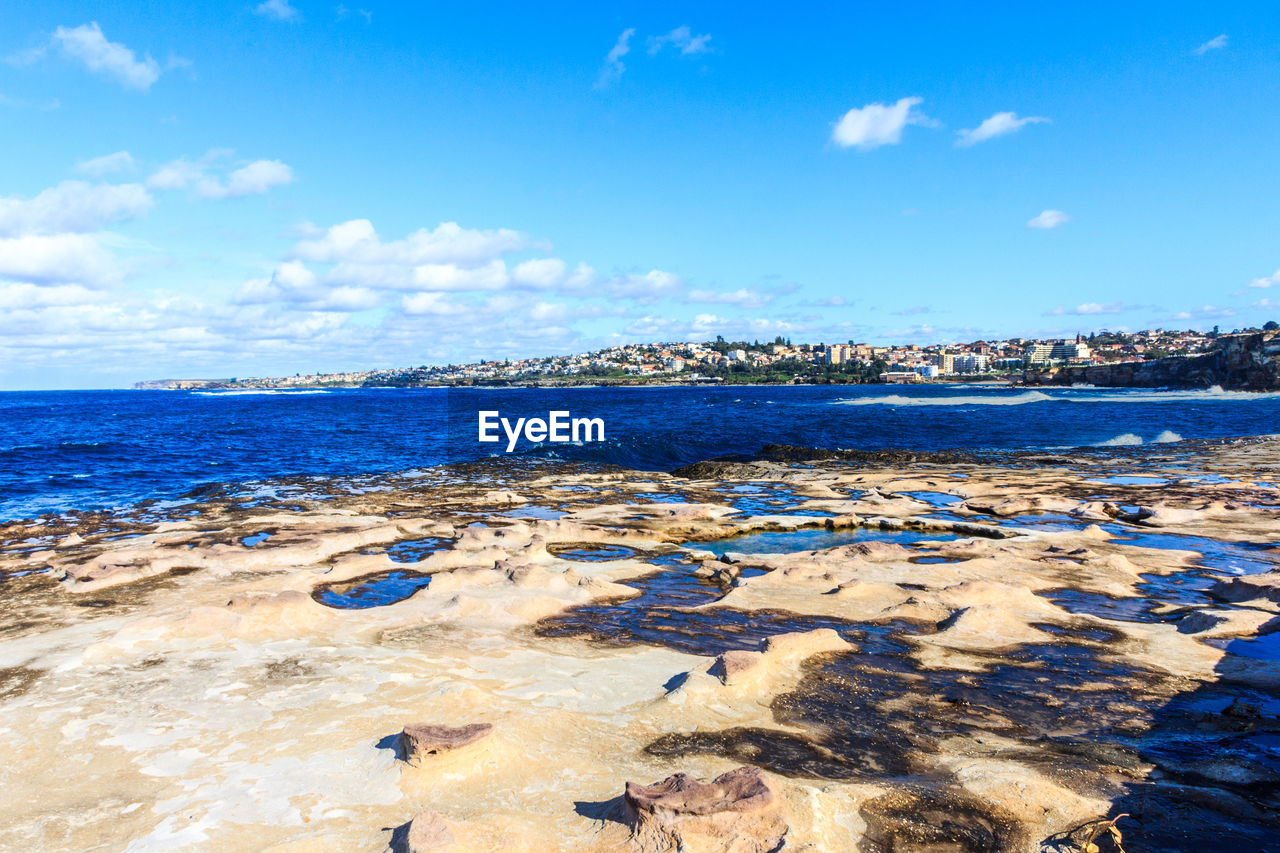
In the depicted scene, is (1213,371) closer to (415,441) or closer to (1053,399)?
(1053,399)

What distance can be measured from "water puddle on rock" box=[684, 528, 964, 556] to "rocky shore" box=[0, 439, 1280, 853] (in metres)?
0.18

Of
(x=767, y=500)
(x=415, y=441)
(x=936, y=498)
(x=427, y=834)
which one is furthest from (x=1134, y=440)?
(x=427, y=834)

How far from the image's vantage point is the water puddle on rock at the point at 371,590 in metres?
13.1

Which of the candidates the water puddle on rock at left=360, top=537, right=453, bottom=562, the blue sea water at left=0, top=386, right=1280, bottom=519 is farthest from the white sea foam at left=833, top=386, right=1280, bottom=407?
the water puddle on rock at left=360, top=537, right=453, bottom=562

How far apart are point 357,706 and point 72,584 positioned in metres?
9.88

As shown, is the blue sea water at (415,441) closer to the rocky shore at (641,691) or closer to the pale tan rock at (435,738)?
the rocky shore at (641,691)

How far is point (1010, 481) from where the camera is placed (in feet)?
90.1

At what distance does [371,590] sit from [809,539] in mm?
11018

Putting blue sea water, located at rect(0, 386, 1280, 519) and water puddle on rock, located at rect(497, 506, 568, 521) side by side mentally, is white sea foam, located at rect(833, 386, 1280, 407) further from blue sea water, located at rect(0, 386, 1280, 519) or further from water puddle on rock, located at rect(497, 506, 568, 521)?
water puddle on rock, located at rect(497, 506, 568, 521)

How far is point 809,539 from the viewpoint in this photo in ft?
61.3

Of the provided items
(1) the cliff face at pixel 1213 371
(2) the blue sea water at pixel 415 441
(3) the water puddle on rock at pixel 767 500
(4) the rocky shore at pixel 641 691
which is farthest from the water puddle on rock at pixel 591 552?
(1) the cliff face at pixel 1213 371

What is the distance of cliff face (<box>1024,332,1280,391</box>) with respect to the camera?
129250 millimetres

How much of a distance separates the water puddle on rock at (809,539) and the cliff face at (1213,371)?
5995 inches

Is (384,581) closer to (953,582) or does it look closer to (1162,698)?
(953,582)
